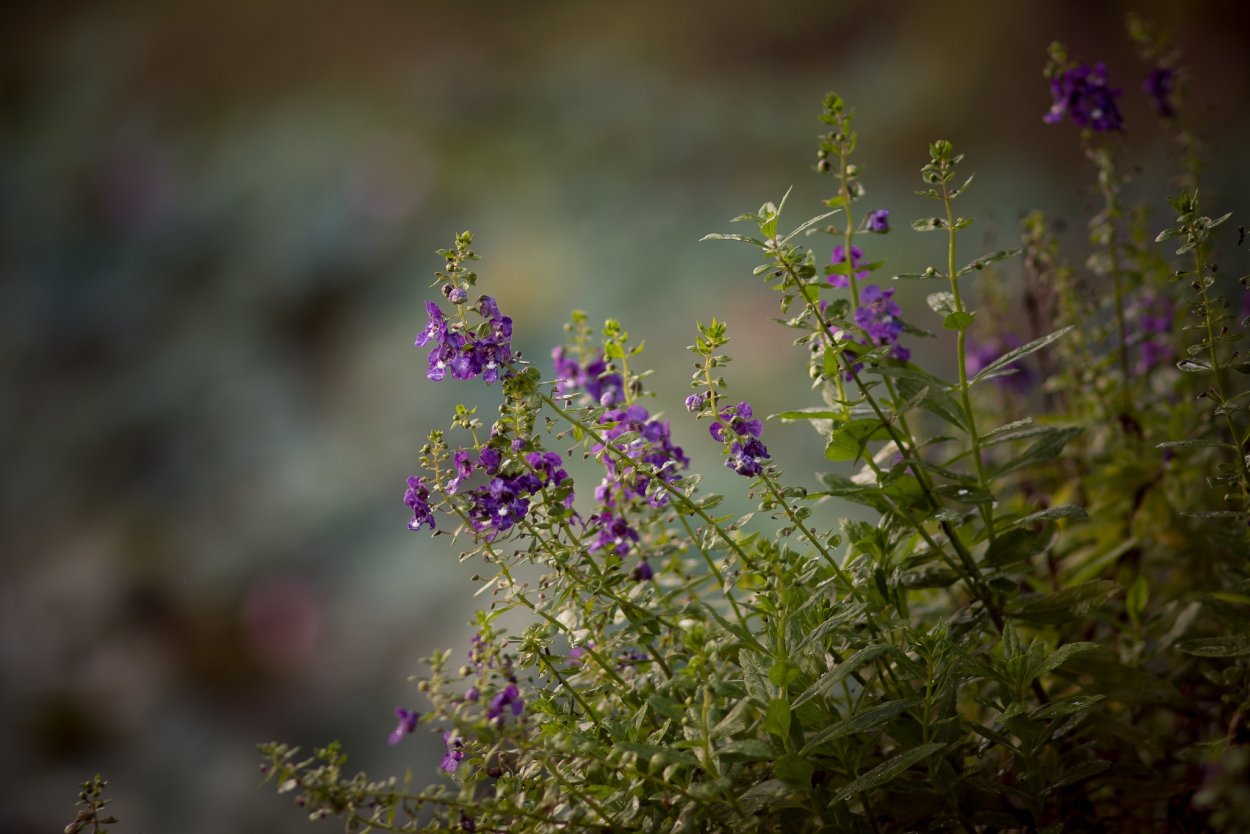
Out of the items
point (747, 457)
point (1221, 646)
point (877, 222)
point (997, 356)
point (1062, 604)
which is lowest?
point (1221, 646)

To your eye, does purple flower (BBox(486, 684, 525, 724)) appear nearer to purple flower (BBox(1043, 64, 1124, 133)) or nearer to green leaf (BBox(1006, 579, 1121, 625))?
green leaf (BBox(1006, 579, 1121, 625))

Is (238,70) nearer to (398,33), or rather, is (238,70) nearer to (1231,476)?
(398,33)

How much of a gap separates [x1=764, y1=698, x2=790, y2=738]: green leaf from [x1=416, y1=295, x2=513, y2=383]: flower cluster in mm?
320

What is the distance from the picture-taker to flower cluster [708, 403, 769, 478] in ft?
2.72

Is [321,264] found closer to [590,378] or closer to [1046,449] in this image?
[590,378]

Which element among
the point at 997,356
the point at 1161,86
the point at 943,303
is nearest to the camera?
the point at 943,303

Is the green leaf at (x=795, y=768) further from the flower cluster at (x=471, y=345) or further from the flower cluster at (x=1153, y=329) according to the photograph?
the flower cluster at (x=1153, y=329)

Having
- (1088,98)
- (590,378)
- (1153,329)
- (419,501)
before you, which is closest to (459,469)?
(419,501)

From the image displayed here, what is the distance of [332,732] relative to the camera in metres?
2.50

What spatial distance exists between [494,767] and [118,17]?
2.74m

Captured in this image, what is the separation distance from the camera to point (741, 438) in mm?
840

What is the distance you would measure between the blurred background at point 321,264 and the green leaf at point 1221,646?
1.47m

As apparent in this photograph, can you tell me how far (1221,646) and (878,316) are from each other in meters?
0.39

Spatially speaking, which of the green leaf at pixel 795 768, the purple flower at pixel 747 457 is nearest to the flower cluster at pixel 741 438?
the purple flower at pixel 747 457
